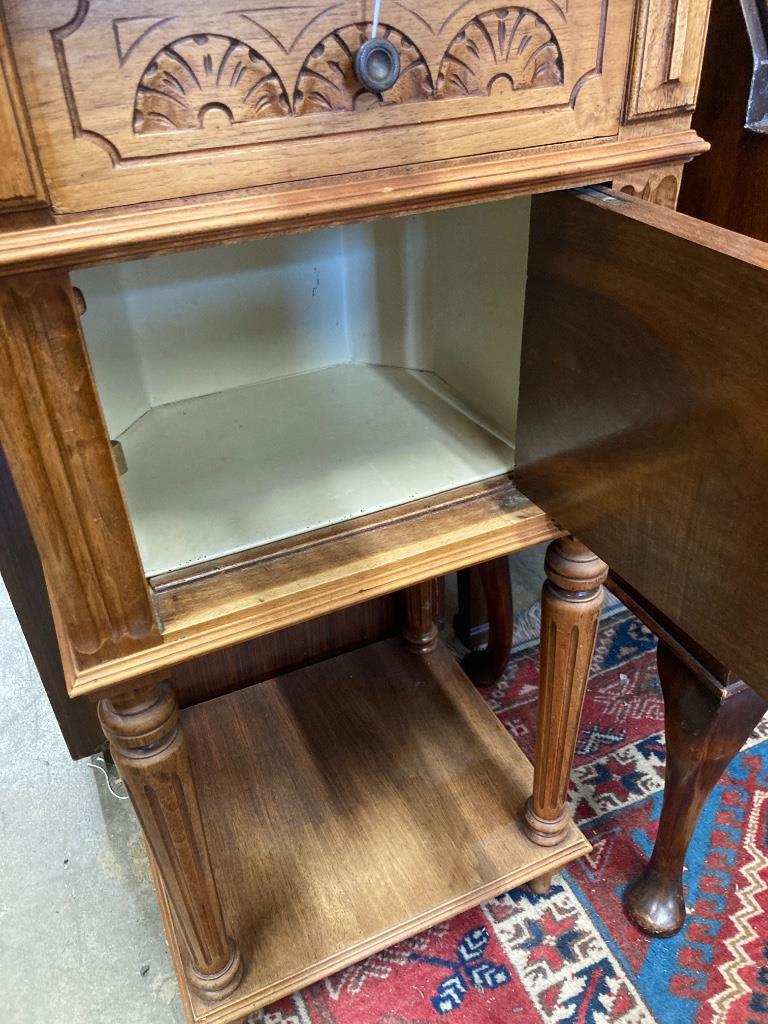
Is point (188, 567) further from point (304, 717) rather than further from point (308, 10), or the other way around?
point (304, 717)

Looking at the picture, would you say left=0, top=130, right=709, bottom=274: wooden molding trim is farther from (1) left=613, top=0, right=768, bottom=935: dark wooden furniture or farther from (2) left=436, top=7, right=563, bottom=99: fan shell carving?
(1) left=613, top=0, right=768, bottom=935: dark wooden furniture

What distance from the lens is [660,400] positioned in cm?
49

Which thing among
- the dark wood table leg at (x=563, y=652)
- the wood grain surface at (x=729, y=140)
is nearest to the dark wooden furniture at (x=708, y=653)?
the wood grain surface at (x=729, y=140)

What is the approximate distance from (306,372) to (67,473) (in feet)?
1.56

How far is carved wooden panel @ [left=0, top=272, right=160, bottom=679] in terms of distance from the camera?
417mm

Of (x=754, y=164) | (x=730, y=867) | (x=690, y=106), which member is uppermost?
(x=690, y=106)

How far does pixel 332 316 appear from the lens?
897 mm

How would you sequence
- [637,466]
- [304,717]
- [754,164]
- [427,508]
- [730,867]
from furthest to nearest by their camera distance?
[304,717]
[730,867]
[754,164]
[427,508]
[637,466]

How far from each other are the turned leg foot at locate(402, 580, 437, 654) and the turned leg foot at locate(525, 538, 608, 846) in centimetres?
31

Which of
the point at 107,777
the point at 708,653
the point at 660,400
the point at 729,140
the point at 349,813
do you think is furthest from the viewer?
the point at 107,777

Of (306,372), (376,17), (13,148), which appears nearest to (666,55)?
(376,17)

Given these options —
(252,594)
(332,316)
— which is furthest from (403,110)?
(332,316)

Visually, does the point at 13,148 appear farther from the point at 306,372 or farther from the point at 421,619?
the point at 421,619

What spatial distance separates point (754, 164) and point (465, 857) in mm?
796
